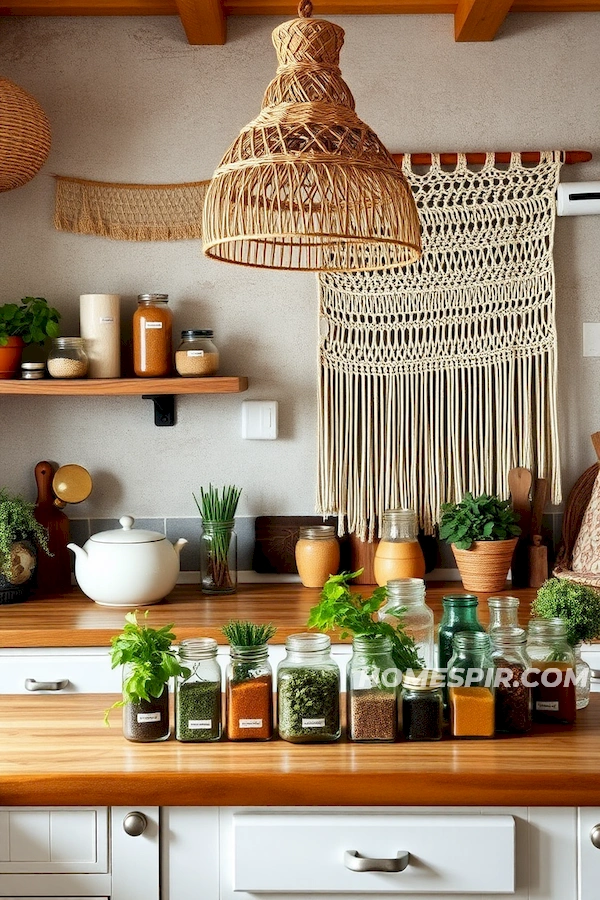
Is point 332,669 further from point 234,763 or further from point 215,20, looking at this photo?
point 215,20

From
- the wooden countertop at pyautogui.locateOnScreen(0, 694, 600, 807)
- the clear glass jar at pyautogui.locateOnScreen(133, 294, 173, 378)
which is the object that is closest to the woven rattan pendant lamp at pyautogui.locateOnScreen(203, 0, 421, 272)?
the wooden countertop at pyautogui.locateOnScreen(0, 694, 600, 807)

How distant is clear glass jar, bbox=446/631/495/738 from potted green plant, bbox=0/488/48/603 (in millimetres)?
1592

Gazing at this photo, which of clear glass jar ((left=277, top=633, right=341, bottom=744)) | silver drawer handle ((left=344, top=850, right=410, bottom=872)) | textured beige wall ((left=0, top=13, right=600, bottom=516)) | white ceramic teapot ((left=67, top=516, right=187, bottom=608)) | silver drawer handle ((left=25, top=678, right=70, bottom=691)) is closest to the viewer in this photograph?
silver drawer handle ((left=344, top=850, right=410, bottom=872))

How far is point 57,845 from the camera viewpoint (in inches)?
57.3

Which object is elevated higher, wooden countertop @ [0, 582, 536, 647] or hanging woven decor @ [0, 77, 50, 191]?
hanging woven decor @ [0, 77, 50, 191]

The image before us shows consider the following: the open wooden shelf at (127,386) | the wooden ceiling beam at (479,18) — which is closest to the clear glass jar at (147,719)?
the open wooden shelf at (127,386)

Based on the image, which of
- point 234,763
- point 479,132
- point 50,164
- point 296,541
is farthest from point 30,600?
point 479,132

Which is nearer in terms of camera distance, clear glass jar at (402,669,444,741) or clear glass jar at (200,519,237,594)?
clear glass jar at (402,669,444,741)

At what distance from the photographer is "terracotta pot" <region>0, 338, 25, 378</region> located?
9.64 feet

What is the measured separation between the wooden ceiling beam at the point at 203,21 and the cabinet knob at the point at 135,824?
2.22m

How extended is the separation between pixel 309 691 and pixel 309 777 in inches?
5.7

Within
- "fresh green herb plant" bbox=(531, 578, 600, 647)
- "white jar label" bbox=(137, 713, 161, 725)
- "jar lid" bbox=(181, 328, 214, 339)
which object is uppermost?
"jar lid" bbox=(181, 328, 214, 339)

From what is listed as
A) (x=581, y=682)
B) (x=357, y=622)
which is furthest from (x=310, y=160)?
(x=581, y=682)

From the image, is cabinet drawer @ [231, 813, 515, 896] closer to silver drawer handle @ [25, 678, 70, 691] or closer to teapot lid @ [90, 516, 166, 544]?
silver drawer handle @ [25, 678, 70, 691]
